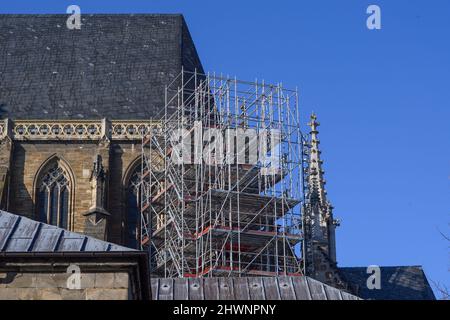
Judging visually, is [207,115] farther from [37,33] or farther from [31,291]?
[31,291]

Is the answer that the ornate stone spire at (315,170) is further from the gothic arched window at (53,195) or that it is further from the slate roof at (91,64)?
the gothic arched window at (53,195)

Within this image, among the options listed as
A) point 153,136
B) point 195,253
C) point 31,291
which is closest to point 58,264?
point 31,291

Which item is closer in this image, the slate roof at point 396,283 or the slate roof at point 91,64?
the slate roof at point 91,64

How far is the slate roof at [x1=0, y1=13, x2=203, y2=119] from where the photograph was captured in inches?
1676

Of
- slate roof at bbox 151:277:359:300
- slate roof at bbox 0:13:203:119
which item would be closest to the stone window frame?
slate roof at bbox 0:13:203:119

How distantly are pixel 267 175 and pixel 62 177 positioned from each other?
6.41 meters

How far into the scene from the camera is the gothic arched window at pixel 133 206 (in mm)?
40000

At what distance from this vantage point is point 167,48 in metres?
44.4

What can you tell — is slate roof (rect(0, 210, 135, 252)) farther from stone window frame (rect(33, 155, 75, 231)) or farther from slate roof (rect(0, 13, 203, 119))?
slate roof (rect(0, 13, 203, 119))

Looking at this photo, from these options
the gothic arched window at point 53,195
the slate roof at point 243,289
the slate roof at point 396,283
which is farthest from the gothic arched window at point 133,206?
the slate roof at point 243,289

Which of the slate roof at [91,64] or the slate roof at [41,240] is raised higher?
the slate roof at [91,64]

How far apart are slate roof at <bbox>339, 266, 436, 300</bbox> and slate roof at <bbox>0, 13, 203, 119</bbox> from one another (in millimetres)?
8516

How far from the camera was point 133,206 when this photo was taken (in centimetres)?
4034

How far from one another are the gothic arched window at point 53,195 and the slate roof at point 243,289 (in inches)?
548
